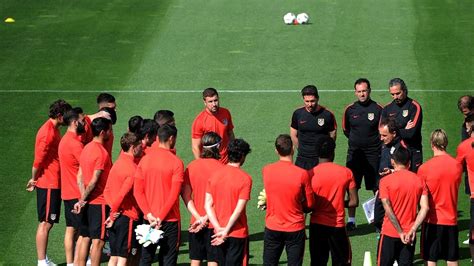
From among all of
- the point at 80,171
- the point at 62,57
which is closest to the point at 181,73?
the point at 62,57

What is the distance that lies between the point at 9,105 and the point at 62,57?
3.39 meters

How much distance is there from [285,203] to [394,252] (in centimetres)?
153

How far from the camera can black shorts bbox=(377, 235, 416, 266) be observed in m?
13.0

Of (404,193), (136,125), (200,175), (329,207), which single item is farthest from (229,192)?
(404,193)

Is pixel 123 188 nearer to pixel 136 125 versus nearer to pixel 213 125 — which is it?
pixel 136 125

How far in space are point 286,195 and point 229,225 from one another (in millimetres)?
766

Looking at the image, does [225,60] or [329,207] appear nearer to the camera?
[329,207]

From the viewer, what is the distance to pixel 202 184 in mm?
13164

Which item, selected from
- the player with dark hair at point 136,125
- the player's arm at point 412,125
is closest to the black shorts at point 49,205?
the player with dark hair at point 136,125

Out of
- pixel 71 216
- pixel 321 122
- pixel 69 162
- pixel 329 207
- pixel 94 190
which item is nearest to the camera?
pixel 329 207

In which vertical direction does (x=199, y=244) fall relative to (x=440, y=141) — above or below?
below

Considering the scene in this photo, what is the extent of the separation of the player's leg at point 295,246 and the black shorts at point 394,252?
1016 mm

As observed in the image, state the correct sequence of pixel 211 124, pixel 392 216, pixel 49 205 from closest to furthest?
pixel 392 216 → pixel 49 205 → pixel 211 124

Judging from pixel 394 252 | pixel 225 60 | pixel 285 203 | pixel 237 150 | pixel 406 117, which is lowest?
pixel 394 252
